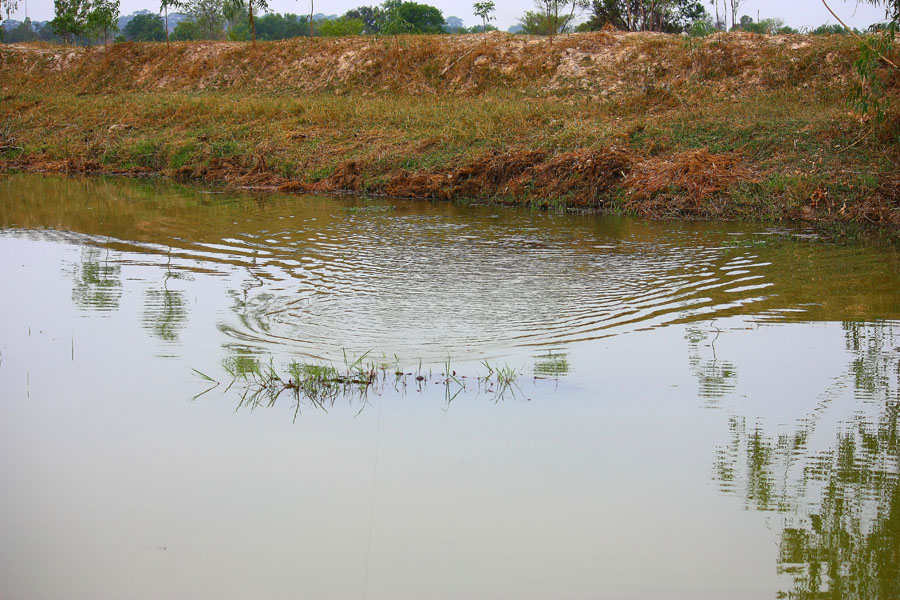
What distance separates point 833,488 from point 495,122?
1441 centimetres

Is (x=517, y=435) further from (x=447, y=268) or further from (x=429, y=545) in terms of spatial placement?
(x=447, y=268)

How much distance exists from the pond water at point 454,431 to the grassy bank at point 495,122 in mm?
4729

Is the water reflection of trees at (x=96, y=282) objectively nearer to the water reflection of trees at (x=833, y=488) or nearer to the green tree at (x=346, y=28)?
the water reflection of trees at (x=833, y=488)

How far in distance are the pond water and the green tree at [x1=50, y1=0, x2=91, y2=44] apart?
38616 mm

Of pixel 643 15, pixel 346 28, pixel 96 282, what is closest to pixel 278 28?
pixel 346 28

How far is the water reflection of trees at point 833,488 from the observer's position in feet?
10.00

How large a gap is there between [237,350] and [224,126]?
16.1 metres

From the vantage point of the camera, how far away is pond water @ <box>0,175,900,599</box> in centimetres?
308

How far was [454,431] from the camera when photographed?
430cm

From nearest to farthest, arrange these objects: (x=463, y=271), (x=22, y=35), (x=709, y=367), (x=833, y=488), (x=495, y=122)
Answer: (x=833, y=488), (x=709, y=367), (x=463, y=271), (x=495, y=122), (x=22, y=35)

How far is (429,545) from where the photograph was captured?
3193 mm

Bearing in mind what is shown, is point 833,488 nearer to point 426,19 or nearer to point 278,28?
point 426,19

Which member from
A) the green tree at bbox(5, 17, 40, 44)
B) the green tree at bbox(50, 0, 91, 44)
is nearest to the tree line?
the green tree at bbox(50, 0, 91, 44)

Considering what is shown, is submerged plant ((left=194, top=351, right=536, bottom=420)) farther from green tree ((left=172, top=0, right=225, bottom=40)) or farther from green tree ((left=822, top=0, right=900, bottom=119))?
green tree ((left=172, top=0, right=225, bottom=40))
